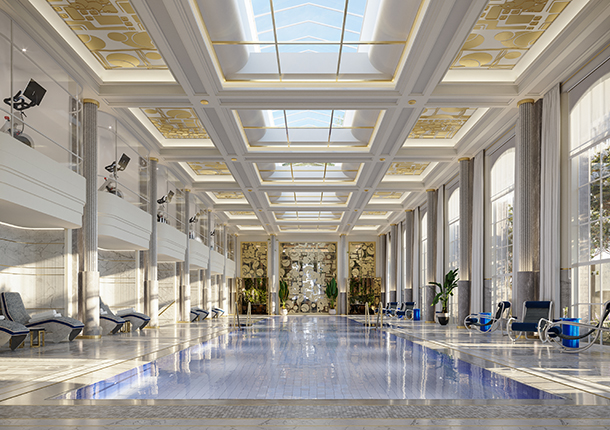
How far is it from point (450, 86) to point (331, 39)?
3.12m

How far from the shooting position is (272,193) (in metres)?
22.9

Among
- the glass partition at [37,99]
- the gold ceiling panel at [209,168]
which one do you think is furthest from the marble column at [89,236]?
the gold ceiling panel at [209,168]

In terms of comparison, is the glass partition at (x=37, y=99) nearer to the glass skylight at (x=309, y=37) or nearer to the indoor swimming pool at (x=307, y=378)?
the glass skylight at (x=309, y=37)

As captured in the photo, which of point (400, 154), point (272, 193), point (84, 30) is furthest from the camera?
point (272, 193)

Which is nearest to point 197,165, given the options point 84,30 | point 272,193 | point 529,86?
point 272,193

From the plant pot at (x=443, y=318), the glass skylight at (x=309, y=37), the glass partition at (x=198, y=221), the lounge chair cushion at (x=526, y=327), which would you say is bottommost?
the plant pot at (x=443, y=318)

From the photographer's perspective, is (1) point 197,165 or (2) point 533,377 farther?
(1) point 197,165

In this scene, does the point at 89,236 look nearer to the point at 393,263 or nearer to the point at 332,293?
the point at 393,263

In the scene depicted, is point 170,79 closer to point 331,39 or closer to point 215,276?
point 331,39

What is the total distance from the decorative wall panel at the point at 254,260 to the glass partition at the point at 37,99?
942 inches

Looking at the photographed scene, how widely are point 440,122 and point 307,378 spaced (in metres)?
10.1

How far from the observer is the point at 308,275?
119 ft

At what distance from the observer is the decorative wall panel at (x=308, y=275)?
36.3 metres

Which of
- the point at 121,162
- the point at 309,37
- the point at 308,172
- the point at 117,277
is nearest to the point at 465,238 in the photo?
the point at 308,172
